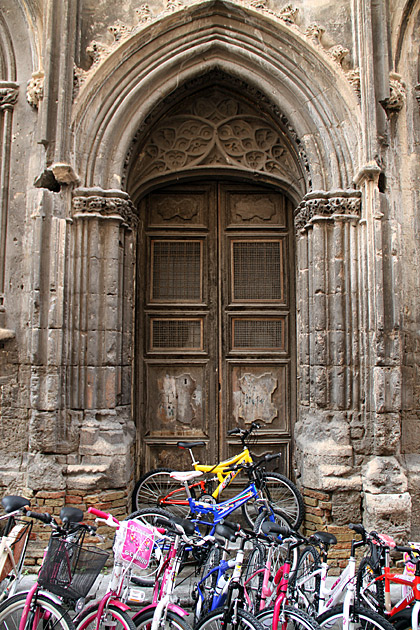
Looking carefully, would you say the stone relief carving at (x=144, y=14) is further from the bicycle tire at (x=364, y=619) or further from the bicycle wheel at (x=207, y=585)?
the bicycle tire at (x=364, y=619)

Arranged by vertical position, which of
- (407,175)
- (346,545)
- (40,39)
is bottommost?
(346,545)

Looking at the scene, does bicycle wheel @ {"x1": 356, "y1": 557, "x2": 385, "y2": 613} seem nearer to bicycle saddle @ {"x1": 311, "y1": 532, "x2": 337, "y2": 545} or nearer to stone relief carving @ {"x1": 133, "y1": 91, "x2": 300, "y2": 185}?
bicycle saddle @ {"x1": 311, "y1": 532, "x2": 337, "y2": 545}

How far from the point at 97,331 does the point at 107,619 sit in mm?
3013

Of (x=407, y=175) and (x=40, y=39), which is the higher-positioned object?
(x=40, y=39)

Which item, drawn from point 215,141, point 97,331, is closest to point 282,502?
point 97,331

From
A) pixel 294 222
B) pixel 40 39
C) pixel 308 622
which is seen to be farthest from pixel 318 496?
pixel 40 39

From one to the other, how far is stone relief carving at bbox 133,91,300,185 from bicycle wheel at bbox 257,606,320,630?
476cm

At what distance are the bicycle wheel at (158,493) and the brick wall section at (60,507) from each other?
0.38 meters

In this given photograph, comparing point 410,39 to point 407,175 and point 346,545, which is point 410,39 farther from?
point 346,545

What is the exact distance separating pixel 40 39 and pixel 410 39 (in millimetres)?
4264

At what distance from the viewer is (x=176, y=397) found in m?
6.29

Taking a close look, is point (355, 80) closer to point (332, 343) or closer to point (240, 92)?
point (240, 92)

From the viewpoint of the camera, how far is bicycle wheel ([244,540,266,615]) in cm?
337

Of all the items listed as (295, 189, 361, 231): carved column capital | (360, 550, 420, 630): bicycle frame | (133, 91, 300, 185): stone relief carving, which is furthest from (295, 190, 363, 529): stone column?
(360, 550, 420, 630): bicycle frame
